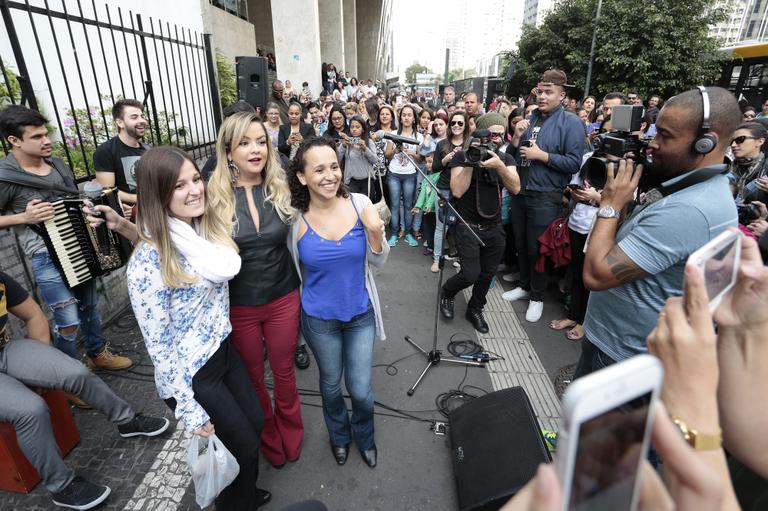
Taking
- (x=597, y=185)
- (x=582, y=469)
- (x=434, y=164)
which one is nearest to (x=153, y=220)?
(x=582, y=469)

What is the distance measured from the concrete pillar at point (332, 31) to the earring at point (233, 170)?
17885 millimetres

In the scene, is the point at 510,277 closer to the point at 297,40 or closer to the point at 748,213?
the point at 748,213

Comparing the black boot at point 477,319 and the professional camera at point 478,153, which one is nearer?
the professional camera at point 478,153

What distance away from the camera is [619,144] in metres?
2.04

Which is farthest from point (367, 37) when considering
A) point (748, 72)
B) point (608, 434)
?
point (608, 434)

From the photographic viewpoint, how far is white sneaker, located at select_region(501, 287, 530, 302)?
4.81 metres

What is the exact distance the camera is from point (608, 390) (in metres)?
0.50

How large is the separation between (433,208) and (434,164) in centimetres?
75

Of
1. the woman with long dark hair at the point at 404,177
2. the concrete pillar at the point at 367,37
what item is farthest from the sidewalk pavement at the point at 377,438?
the concrete pillar at the point at 367,37

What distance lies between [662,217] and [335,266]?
1.60m

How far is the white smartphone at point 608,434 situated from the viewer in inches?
19.4

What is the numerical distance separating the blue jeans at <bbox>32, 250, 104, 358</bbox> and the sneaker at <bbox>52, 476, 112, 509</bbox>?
135cm

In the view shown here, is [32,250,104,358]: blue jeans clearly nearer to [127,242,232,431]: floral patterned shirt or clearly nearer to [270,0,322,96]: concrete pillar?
[127,242,232,431]: floral patterned shirt

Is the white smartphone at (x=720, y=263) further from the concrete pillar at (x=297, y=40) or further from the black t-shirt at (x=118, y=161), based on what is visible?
the concrete pillar at (x=297, y=40)
